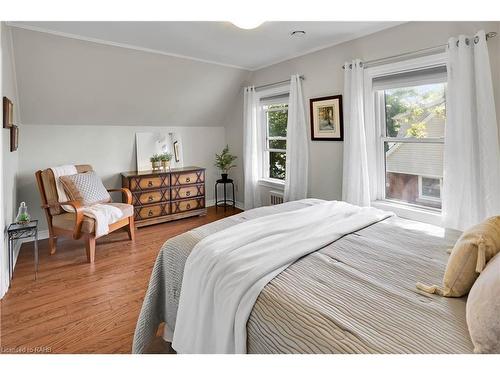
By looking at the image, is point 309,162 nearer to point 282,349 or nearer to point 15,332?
point 282,349

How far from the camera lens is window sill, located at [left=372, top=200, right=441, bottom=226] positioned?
264 centimetres

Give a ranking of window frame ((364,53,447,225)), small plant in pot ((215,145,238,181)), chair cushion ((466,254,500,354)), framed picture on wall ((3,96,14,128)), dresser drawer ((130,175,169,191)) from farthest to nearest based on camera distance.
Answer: small plant in pot ((215,145,238,181)) < dresser drawer ((130,175,169,191)) < window frame ((364,53,447,225)) < framed picture on wall ((3,96,14,128)) < chair cushion ((466,254,500,354))

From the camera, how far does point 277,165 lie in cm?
449

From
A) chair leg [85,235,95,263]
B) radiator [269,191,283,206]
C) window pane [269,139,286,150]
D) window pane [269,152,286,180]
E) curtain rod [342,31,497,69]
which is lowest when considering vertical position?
chair leg [85,235,95,263]

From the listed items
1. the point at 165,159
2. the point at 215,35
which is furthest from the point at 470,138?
the point at 165,159

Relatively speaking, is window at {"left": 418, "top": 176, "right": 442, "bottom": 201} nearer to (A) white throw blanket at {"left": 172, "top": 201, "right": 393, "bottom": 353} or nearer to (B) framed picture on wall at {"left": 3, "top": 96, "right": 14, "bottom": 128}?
(A) white throw blanket at {"left": 172, "top": 201, "right": 393, "bottom": 353}

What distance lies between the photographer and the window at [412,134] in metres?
2.59

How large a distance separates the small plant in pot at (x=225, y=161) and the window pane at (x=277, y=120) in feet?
2.92

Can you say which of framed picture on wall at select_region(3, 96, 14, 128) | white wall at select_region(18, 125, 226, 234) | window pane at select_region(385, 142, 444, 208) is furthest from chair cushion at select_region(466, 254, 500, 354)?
white wall at select_region(18, 125, 226, 234)

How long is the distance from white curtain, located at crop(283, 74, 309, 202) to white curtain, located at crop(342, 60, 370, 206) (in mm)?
674

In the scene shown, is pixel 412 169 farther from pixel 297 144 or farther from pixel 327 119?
pixel 297 144

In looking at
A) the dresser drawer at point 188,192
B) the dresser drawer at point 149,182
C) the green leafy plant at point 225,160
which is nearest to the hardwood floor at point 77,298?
the dresser drawer at point 149,182

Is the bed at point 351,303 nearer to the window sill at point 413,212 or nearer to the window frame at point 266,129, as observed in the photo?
the window sill at point 413,212

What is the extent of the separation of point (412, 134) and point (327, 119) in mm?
933
